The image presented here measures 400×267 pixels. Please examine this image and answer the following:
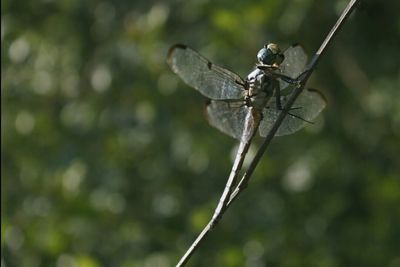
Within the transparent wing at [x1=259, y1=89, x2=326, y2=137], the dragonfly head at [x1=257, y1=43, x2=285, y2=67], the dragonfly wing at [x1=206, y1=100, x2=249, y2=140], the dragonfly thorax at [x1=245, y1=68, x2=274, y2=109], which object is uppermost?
the dragonfly head at [x1=257, y1=43, x2=285, y2=67]

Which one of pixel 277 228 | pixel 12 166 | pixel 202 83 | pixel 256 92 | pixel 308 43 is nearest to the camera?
pixel 256 92

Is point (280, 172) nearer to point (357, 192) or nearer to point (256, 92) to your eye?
point (357, 192)

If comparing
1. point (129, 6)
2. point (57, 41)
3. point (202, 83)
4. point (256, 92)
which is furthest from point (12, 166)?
point (256, 92)

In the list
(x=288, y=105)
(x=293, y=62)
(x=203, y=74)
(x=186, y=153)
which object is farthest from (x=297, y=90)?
(x=186, y=153)

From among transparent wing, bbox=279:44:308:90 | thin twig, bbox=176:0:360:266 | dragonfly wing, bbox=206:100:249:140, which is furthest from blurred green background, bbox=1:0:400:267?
thin twig, bbox=176:0:360:266

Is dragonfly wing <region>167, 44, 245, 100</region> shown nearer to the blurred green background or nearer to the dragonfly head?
the dragonfly head
